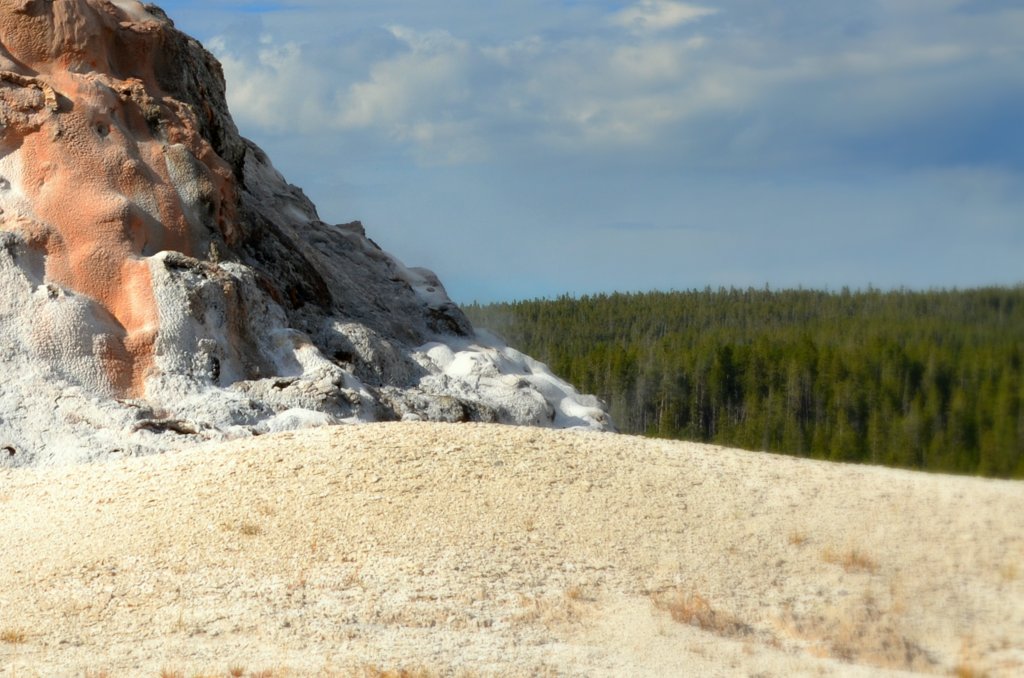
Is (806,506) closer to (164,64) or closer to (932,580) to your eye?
(932,580)

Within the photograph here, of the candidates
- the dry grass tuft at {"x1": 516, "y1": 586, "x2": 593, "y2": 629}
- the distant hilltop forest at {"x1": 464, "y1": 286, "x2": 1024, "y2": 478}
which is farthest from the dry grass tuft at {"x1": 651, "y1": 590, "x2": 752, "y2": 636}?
the distant hilltop forest at {"x1": 464, "y1": 286, "x2": 1024, "y2": 478}

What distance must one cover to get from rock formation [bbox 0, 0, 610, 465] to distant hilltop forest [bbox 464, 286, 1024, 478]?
5125mm

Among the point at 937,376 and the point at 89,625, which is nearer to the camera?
the point at 89,625

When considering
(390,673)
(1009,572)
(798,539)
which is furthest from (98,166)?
(1009,572)

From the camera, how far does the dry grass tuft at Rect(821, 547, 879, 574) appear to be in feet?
34.9

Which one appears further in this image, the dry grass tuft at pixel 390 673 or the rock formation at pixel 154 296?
the rock formation at pixel 154 296

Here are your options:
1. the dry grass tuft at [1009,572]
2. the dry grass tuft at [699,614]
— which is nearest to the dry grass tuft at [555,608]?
the dry grass tuft at [699,614]

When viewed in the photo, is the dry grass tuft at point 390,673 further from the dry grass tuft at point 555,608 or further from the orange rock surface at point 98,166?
the orange rock surface at point 98,166

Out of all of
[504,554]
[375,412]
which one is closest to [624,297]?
[375,412]

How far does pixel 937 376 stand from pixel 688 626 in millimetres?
5108

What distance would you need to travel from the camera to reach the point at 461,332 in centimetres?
2206

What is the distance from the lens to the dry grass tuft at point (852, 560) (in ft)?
34.9

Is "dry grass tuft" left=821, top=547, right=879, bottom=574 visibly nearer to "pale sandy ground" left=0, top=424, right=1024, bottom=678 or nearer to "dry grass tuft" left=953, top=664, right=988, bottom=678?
"pale sandy ground" left=0, top=424, right=1024, bottom=678

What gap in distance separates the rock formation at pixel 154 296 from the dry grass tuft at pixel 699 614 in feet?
20.8
